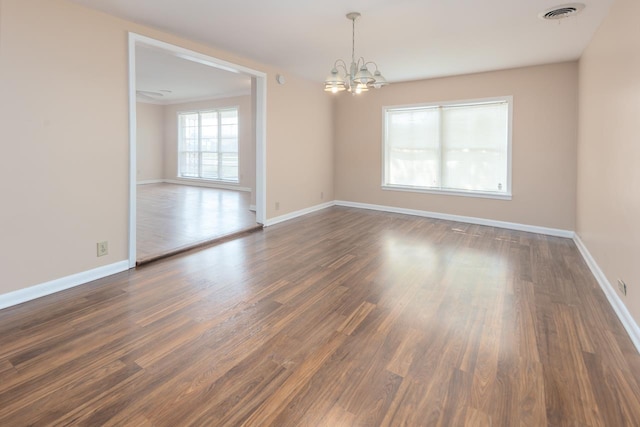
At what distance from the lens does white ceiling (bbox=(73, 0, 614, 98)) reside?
10.2ft

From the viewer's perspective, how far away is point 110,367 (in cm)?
192

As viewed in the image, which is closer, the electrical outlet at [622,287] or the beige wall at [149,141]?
the electrical outlet at [622,287]

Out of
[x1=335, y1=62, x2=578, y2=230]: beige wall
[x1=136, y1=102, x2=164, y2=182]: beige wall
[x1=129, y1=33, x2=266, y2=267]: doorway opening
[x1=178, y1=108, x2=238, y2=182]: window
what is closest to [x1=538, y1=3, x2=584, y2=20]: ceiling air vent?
[x1=335, y1=62, x2=578, y2=230]: beige wall

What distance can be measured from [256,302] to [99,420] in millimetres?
1342

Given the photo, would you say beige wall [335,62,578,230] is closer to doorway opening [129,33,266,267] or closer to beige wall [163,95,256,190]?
doorway opening [129,33,266,267]

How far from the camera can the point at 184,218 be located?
232 inches

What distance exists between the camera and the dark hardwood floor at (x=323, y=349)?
5.30 ft

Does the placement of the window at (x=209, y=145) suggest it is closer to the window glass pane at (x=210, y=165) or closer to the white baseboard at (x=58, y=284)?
the window glass pane at (x=210, y=165)

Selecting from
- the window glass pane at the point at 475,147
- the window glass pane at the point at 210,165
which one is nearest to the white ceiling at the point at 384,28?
the window glass pane at the point at 475,147

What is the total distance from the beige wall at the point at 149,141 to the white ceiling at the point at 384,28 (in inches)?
294

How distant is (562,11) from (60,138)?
4.65 metres

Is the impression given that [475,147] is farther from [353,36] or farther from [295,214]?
[295,214]

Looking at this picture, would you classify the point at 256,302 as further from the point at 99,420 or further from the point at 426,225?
the point at 426,225

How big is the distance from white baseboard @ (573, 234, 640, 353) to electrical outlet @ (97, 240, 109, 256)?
427 cm
